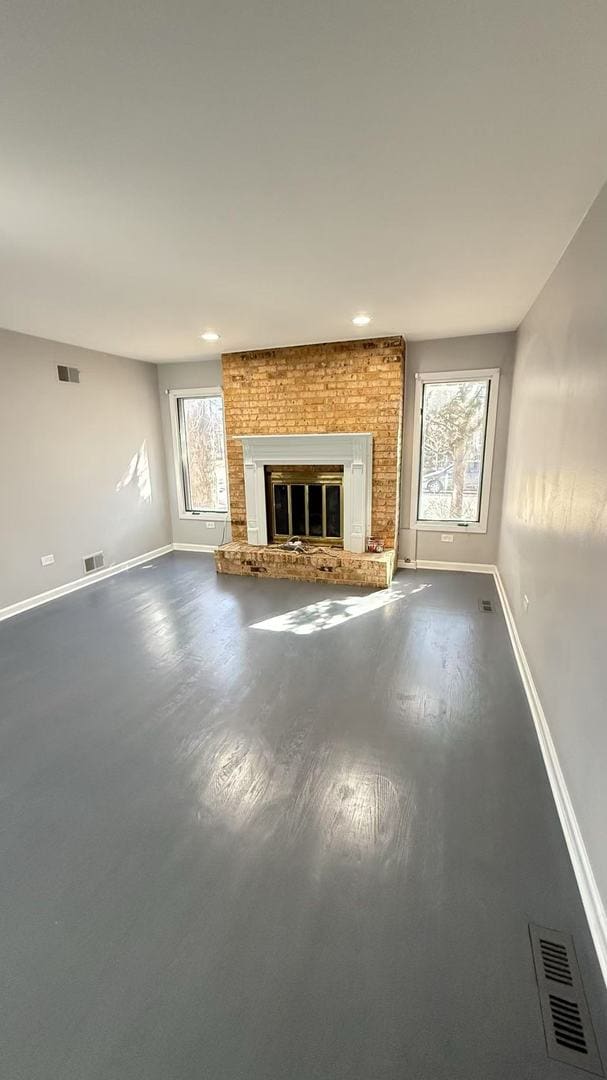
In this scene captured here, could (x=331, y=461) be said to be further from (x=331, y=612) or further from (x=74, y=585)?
(x=74, y=585)

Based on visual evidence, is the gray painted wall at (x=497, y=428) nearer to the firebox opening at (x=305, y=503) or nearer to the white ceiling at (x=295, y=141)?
the firebox opening at (x=305, y=503)

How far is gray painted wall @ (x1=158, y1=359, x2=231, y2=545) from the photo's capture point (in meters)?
5.79

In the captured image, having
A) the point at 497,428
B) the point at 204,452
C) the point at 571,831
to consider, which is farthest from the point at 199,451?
the point at 571,831

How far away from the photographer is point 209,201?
1.85 m

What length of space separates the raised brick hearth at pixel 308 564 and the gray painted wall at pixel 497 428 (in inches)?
20.9

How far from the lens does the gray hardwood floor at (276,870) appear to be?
3.85 feet

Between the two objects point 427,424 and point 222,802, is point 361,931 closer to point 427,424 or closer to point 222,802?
point 222,802

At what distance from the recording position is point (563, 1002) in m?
1.24

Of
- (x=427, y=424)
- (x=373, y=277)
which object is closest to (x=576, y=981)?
(x=373, y=277)

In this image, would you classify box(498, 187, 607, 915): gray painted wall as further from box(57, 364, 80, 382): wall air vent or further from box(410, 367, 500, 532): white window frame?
box(57, 364, 80, 382): wall air vent

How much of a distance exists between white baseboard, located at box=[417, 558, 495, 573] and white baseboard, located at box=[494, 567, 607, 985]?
230cm

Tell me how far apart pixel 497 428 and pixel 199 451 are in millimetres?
3830

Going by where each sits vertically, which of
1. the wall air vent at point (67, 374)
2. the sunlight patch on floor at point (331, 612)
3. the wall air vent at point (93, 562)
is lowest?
the sunlight patch on floor at point (331, 612)

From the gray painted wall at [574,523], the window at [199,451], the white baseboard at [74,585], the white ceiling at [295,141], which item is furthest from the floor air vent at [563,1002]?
the window at [199,451]
